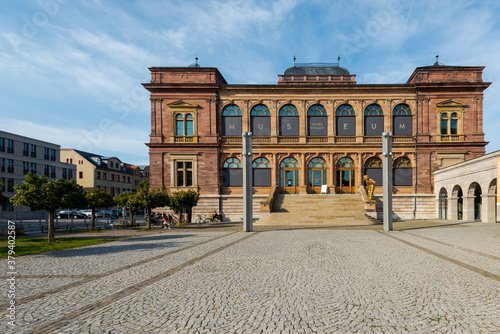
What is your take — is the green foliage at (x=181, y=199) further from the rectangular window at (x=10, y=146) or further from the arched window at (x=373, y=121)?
the rectangular window at (x=10, y=146)

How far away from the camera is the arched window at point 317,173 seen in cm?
3306

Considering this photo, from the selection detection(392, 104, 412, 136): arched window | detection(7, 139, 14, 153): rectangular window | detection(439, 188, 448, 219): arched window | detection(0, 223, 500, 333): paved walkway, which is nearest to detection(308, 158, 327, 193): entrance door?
detection(392, 104, 412, 136): arched window

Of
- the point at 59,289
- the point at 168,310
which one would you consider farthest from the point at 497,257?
the point at 59,289

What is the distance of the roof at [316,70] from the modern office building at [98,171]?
42804 millimetres

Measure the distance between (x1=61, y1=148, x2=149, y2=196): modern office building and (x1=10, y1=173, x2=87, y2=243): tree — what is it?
50.0 metres

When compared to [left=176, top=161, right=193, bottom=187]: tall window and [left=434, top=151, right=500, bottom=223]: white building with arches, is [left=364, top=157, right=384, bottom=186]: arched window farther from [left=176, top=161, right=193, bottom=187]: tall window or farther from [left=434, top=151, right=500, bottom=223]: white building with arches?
[left=176, top=161, right=193, bottom=187]: tall window

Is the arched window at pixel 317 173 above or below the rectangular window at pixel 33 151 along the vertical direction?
below

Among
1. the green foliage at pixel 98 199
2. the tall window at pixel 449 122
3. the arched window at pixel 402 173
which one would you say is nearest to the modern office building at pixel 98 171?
the green foliage at pixel 98 199

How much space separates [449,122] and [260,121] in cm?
2024

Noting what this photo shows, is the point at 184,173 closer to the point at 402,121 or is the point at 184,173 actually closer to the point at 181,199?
the point at 181,199

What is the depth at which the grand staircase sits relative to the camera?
2398cm

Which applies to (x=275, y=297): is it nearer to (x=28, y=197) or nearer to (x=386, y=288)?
(x=386, y=288)

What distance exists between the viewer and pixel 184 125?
32969mm

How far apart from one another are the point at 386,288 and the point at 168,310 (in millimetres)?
4603
